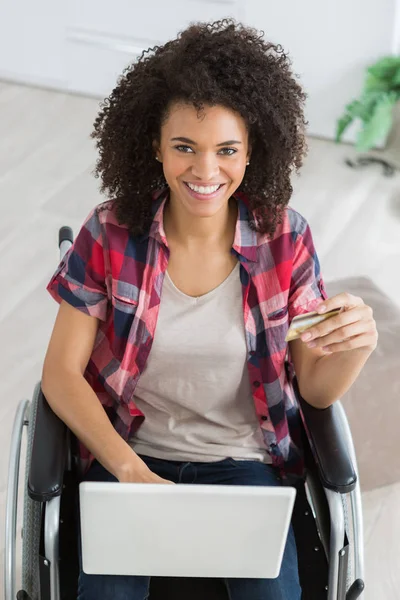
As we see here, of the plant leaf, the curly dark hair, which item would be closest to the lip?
the curly dark hair

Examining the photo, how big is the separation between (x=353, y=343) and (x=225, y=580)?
45cm

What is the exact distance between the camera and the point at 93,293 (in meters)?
1.70

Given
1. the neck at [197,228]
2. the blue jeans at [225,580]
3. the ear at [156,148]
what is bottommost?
the blue jeans at [225,580]

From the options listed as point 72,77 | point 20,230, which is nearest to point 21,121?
point 72,77

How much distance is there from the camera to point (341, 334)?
1551 mm

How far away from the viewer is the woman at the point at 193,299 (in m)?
1.61

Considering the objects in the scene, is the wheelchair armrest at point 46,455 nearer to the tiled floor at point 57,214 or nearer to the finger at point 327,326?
the finger at point 327,326

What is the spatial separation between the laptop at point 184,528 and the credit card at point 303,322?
0.96ft

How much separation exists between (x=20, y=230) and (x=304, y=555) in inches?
79.3

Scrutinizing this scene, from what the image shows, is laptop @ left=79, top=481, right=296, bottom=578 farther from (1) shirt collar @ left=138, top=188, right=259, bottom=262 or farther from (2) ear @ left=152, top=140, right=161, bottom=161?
(2) ear @ left=152, top=140, right=161, bottom=161

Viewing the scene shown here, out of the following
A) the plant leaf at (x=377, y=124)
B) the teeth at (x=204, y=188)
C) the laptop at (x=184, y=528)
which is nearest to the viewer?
the laptop at (x=184, y=528)

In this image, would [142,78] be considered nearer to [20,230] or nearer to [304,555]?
[304,555]

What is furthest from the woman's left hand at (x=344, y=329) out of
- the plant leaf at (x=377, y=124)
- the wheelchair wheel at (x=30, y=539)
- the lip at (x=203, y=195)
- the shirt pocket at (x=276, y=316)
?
the plant leaf at (x=377, y=124)

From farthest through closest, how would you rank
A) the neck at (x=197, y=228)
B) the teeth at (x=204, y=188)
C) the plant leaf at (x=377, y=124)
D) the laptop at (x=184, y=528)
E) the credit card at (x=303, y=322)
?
1. the plant leaf at (x=377, y=124)
2. the neck at (x=197, y=228)
3. the teeth at (x=204, y=188)
4. the credit card at (x=303, y=322)
5. the laptop at (x=184, y=528)
